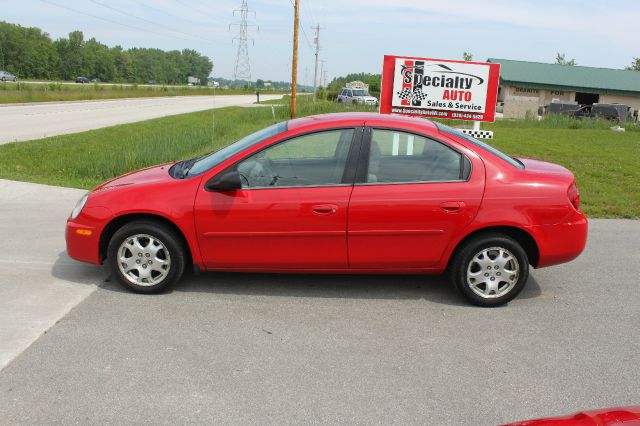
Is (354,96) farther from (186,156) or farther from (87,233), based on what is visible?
(87,233)

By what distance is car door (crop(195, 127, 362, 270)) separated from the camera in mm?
4613

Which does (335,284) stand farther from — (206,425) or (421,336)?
(206,425)

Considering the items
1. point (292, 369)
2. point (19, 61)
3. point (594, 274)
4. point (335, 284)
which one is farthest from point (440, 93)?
point (19, 61)

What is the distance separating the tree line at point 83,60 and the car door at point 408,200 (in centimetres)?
11610

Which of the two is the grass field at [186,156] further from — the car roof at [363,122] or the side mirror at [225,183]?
the side mirror at [225,183]

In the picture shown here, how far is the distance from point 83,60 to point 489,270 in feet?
441

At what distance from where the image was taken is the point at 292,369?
3.65 meters

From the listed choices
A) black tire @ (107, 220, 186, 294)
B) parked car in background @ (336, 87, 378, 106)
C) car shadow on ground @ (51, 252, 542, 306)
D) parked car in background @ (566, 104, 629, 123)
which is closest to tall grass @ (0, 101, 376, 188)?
car shadow on ground @ (51, 252, 542, 306)

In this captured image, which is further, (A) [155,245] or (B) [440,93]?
(B) [440,93]

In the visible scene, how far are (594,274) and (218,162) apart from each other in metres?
3.86

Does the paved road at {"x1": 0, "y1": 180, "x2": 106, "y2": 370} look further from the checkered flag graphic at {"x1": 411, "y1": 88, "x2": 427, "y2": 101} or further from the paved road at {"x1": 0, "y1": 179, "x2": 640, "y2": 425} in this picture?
the checkered flag graphic at {"x1": 411, "y1": 88, "x2": 427, "y2": 101}

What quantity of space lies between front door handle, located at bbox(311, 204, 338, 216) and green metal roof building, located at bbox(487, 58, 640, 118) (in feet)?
157

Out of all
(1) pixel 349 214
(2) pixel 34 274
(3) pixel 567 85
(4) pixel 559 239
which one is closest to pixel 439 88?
(4) pixel 559 239

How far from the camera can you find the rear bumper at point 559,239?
15.5 ft
